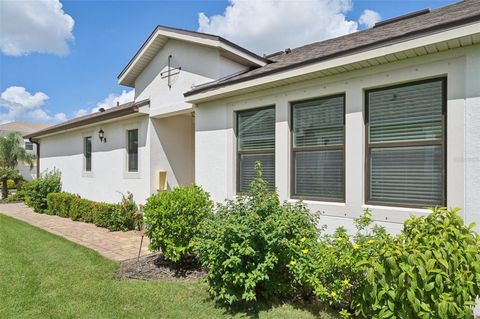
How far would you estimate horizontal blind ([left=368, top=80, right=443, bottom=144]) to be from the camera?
4.24 meters

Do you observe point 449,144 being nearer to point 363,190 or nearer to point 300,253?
point 363,190

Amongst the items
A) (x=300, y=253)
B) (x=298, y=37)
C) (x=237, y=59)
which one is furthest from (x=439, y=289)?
(x=298, y=37)

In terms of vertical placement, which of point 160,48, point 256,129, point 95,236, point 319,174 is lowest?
point 95,236

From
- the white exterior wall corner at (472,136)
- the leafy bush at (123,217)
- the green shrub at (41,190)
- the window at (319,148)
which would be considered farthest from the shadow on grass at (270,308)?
the green shrub at (41,190)

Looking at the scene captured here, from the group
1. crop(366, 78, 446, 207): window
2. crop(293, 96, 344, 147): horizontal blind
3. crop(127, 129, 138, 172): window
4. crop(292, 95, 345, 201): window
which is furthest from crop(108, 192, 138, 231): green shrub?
crop(366, 78, 446, 207): window

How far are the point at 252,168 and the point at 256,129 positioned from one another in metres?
0.91

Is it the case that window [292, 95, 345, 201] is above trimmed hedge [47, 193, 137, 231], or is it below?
above

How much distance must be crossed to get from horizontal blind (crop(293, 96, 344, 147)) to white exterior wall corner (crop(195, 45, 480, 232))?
0.16 metres

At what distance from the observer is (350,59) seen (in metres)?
4.66

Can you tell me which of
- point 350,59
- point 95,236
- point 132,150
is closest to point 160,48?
point 132,150

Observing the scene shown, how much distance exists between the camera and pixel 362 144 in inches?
190

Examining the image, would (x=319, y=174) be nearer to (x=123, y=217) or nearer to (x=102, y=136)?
(x=123, y=217)

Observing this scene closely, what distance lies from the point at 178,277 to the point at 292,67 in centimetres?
447

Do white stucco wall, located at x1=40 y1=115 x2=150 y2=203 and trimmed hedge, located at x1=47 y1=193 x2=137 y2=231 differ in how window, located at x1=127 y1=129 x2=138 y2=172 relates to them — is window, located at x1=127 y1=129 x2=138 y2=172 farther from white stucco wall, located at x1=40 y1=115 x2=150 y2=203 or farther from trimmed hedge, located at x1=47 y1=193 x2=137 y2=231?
trimmed hedge, located at x1=47 y1=193 x2=137 y2=231
